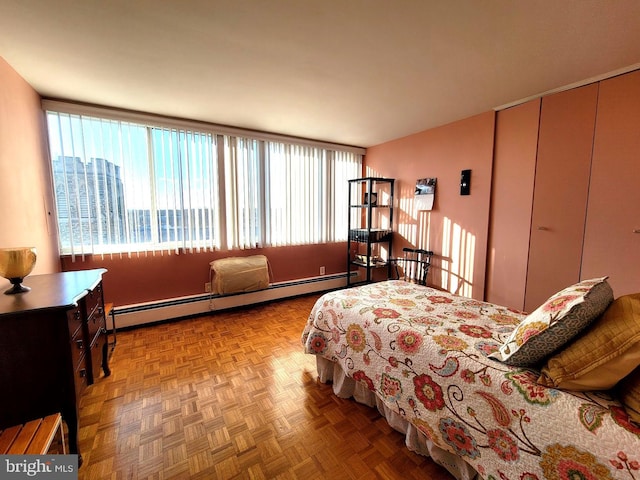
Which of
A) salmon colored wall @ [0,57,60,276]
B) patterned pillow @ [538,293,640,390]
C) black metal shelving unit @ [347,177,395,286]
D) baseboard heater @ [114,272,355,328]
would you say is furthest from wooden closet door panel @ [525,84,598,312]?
salmon colored wall @ [0,57,60,276]

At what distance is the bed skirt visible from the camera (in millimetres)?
1316

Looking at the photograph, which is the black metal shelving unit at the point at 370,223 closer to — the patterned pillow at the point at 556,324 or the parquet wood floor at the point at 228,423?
the parquet wood floor at the point at 228,423

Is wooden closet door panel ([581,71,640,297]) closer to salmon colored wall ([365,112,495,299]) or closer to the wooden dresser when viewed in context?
salmon colored wall ([365,112,495,299])

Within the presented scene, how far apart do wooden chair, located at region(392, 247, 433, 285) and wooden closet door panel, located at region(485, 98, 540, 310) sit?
0.75 meters

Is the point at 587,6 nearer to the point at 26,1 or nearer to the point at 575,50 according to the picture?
the point at 575,50

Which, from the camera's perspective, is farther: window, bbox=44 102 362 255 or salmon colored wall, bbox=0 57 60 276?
window, bbox=44 102 362 255

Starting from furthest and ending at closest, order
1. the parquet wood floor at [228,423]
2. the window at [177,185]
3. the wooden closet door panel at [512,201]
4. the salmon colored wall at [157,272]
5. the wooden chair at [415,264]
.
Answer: the wooden chair at [415,264], the salmon colored wall at [157,272], the window at [177,185], the wooden closet door panel at [512,201], the parquet wood floor at [228,423]

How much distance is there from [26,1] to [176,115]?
1.66 meters

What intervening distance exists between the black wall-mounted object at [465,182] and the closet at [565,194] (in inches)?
10.1

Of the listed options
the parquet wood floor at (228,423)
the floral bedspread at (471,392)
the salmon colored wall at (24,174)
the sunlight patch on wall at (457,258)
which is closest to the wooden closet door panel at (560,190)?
the sunlight patch on wall at (457,258)

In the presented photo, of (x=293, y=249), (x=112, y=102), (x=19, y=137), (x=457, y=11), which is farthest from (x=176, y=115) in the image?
(x=457, y=11)

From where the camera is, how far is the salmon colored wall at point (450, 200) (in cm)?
291

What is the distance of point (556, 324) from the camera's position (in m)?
1.08

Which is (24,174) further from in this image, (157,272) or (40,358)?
(40,358)
